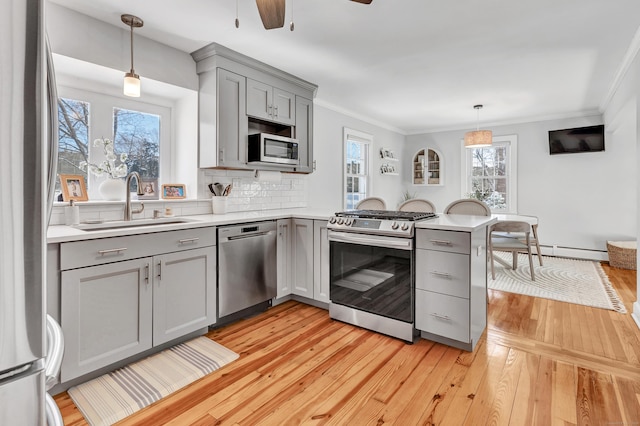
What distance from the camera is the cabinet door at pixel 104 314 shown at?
5.82 feet

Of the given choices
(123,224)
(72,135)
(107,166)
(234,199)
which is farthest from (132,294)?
(234,199)

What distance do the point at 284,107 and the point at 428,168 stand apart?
13.6 feet

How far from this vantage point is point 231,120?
3.04 meters

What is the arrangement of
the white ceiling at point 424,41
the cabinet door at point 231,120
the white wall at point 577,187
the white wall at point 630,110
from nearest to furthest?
1. the white ceiling at point 424,41
2. the white wall at point 630,110
3. the cabinet door at point 231,120
4. the white wall at point 577,187

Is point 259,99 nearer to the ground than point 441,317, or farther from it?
farther from it

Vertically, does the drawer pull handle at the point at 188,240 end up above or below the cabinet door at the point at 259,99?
below

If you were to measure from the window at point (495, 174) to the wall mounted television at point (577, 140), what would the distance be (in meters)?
0.58

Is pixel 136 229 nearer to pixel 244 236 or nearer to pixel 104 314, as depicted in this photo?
pixel 104 314

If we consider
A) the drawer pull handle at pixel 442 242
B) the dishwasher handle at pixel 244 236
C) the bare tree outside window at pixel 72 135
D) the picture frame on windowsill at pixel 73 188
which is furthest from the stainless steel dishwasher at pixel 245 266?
the drawer pull handle at pixel 442 242

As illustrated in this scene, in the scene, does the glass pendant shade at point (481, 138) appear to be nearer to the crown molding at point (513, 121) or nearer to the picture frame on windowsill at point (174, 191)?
the crown molding at point (513, 121)

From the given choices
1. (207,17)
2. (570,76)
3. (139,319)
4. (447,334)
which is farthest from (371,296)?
(570,76)

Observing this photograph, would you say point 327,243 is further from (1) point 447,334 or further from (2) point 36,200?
(2) point 36,200

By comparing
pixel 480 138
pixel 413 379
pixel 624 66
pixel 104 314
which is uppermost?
pixel 624 66

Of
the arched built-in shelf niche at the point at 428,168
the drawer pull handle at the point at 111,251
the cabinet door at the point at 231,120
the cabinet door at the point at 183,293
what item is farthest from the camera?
the arched built-in shelf niche at the point at 428,168
